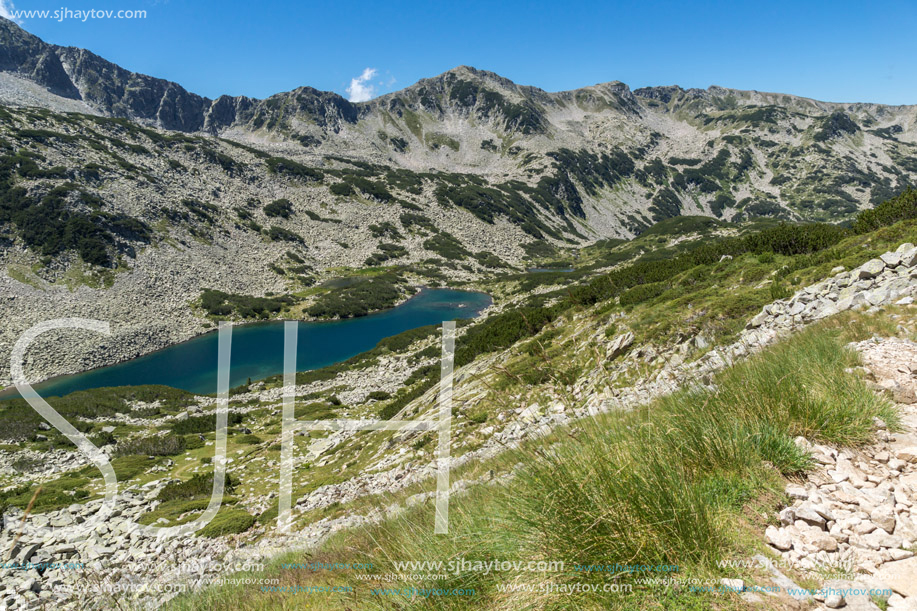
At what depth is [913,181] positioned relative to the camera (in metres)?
179

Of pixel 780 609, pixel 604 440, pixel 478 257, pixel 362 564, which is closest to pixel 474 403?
pixel 362 564

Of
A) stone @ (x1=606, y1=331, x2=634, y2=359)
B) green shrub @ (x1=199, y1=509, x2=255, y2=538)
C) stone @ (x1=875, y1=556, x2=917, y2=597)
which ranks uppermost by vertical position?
stone @ (x1=875, y1=556, x2=917, y2=597)

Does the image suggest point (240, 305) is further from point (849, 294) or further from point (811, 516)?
point (811, 516)

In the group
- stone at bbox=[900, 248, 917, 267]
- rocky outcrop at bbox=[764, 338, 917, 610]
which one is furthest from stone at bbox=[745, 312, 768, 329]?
rocky outcrop at bbox=[764, 338, 917, 610]

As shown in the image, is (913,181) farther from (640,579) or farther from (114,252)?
(114,252)

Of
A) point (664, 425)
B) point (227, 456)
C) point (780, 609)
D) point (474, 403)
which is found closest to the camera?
point (780, 609)

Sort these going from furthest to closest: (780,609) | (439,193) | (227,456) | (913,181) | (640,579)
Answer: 1. (913,181)
2. (439,193)
3. (227,456)
4. (640,579)
5. (780,609)

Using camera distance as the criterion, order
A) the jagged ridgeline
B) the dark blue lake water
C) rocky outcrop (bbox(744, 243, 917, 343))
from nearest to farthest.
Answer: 1. rocky outcrop (bbox(744, 243, 917, 343))
2. the dark blue lake water
3. the jagged ridgeline

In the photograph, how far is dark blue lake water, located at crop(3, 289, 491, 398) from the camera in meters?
44.3

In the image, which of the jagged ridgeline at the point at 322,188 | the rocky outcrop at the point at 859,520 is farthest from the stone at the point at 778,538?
the jagged ridgeline at the point at 322,188

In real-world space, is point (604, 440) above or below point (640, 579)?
above

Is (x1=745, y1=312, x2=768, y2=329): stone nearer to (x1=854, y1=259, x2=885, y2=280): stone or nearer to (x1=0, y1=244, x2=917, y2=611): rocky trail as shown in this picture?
(x1=0, y1=244, x2=917, y2=611): rocky trail

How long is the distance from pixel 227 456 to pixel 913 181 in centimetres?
28014

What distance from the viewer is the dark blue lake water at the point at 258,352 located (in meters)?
44.3
